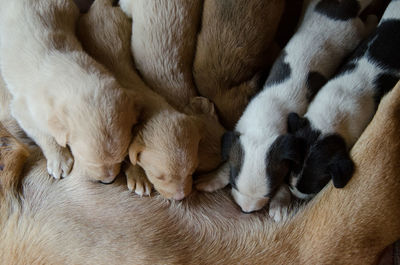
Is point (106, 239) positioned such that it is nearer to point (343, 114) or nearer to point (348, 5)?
point (343, 114)

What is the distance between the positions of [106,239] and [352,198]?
1064mm

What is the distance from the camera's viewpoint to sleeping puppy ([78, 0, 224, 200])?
5.37 ft

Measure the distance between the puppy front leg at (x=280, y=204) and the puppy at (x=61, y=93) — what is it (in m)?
0.69

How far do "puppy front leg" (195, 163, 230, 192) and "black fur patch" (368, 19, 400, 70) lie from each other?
2.70 feet

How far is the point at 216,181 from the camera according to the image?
1875 millimetres

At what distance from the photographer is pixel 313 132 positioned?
1646 millimetres

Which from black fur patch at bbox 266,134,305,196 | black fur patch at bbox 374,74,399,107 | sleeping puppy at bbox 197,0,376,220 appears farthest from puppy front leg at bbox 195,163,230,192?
black fur patch at bbox 374,74,399,107

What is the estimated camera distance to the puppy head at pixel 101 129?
60.6 inches

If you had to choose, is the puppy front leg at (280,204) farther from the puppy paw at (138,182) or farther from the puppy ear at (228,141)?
the puppy paw at (138,182)

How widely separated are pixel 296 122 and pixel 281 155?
7.4 inches

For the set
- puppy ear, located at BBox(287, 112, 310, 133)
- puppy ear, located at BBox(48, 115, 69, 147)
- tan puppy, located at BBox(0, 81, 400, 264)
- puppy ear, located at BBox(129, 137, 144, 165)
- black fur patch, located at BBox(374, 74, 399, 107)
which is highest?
black fur patch, located at BBox(374, 74, 399, 107)

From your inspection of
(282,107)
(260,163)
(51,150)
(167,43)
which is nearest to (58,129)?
(51,150)

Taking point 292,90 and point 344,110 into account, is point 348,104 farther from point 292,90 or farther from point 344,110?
point 292,90

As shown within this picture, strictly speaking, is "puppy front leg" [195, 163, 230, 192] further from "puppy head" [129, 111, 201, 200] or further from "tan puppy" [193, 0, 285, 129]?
"tan puppy" [193, 0, 285, 129]
